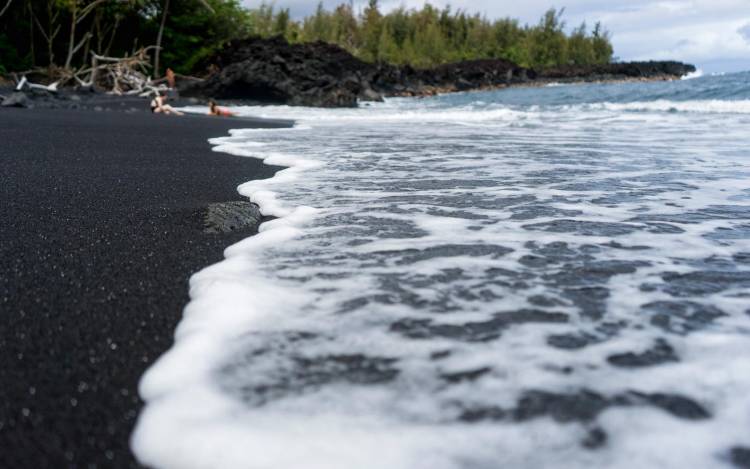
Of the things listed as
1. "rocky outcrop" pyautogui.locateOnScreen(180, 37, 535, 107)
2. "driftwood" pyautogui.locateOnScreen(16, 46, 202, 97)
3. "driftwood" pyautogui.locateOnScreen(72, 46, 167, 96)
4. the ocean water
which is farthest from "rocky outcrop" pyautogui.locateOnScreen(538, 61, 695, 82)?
the ocean water

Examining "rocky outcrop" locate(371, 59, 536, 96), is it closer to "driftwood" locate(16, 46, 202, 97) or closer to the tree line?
the tree line

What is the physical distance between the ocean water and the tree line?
64.2 ft

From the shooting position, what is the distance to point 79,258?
1.81 m

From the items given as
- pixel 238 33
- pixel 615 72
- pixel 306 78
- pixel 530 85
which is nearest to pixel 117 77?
pixel 306 78

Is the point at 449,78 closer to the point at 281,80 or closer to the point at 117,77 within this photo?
the point at 281,80

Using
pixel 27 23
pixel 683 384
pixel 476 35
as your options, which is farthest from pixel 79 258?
pixel 476 35

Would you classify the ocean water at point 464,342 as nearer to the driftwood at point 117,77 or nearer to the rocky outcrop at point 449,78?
the driftwood at point 117,77

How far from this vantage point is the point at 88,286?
157 cm

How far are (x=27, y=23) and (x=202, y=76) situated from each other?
7.06 m

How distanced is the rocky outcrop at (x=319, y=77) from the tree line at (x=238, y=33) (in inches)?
91.8

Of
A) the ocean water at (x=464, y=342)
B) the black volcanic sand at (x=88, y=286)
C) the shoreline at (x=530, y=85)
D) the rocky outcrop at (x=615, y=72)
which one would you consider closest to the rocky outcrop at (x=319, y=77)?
the shoreline at (x=530, y=85)

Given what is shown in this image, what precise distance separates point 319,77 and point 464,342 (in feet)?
68.8

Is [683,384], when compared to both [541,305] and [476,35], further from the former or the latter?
[476,35]

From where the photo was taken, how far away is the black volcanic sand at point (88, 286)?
3.14 feet
